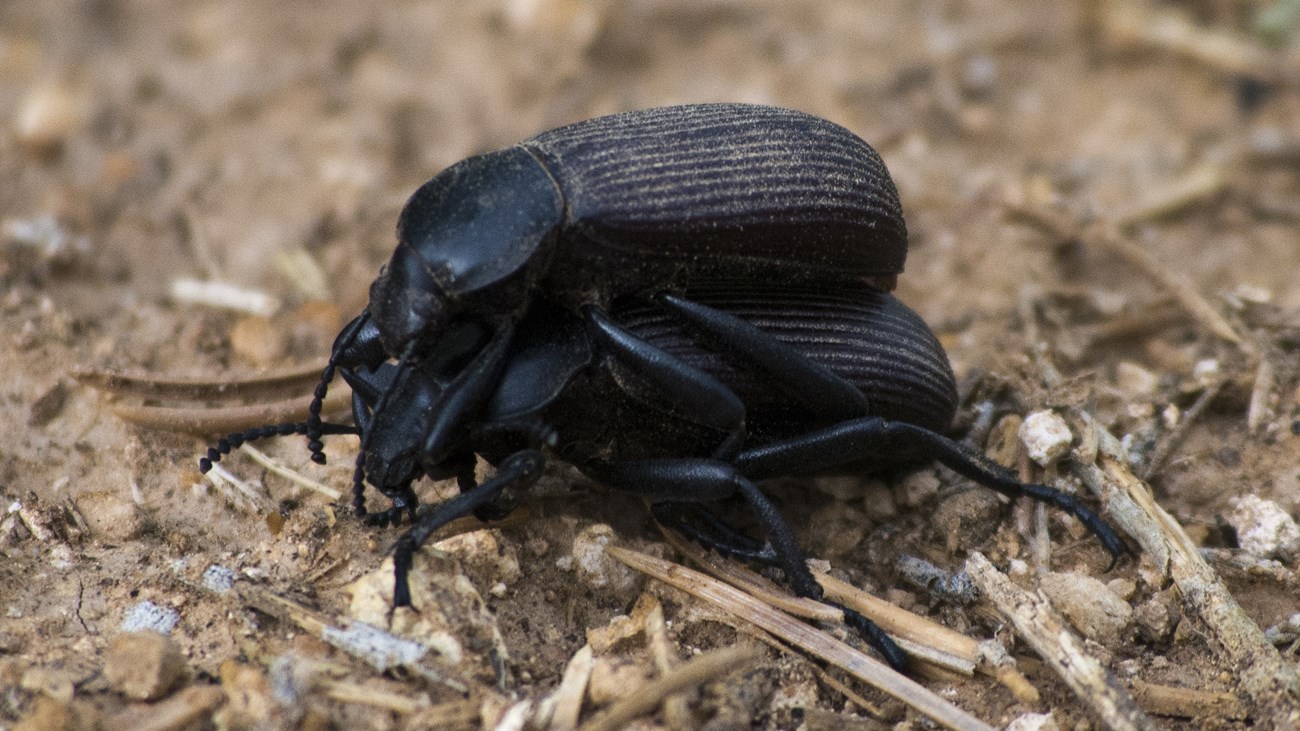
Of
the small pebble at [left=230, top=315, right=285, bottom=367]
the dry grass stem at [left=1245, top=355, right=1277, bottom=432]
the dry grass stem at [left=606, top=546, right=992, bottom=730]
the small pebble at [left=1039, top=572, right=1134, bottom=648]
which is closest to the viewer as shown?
the dry grass stem at [left=606, top=546, right=992, bottom=730]

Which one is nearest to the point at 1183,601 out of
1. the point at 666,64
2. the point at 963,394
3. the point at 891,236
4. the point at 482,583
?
the point at 963,394

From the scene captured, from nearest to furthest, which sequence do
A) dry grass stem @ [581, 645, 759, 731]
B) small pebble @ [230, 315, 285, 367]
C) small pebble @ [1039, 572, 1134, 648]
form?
1. dry grass stem @ [581, 645, 759, 731]
2. small pebble @ [1039, 572, 1134, 648]
3. small pebble @ [230, 315, 285, 367]

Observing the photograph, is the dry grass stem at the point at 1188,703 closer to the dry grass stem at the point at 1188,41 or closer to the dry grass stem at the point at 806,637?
the dry grass stem at the point at 806,637

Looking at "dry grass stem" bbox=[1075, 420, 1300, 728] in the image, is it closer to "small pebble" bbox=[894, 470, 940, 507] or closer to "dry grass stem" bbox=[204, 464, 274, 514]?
"small pebble" bbox=[894, 470, 940, 507]

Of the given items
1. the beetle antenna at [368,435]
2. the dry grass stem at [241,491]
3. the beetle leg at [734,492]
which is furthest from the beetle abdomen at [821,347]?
the dry grass stem at [241,491]

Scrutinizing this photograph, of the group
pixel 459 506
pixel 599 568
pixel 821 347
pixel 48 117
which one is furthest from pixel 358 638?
pixel 48 117

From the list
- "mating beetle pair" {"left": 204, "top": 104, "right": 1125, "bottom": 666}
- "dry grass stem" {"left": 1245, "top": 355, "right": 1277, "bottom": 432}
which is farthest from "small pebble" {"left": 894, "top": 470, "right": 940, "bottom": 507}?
"dry grass stem" {"left": 1245, "top": 355, "right": 1277, "bottom": 432}

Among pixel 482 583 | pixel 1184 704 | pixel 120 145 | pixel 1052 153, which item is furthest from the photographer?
pixel 1052 153

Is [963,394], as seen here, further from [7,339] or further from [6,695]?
[7,339]
